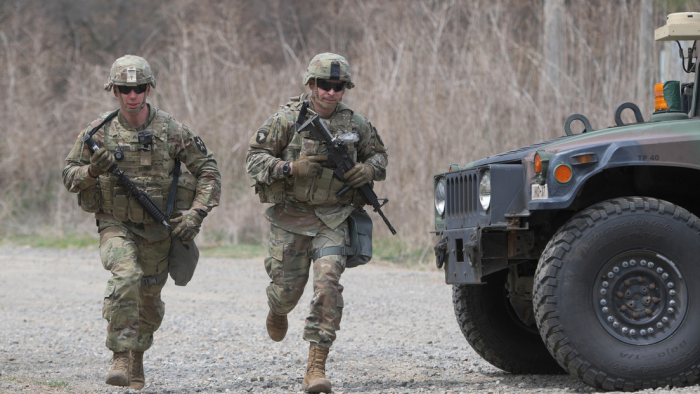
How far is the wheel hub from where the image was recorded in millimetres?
4270

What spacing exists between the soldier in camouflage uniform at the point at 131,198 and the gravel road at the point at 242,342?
0.45 meters

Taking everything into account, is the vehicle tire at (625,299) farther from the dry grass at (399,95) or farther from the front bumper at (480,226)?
the dry grass at (399,95)

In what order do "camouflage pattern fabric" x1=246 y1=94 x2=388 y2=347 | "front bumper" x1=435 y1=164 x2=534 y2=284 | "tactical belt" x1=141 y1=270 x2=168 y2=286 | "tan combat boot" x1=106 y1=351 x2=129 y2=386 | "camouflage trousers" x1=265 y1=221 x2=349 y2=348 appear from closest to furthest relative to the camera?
"front bumper" x1=435 y1=164 x2=534 y2=284 → "tan combat boot" x1=106 y1=351 x2=129 y2=386 → "camouflage trousers" x1=265 y1=221 x2=349 y2=348 → "camouflage pattern fabric" x1=246 y1=94 x2=388 y2=347 → "tactical belt" x1=141 y1=270 x2=168 y2=286

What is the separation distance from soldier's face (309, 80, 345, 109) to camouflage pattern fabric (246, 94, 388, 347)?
0.07 meters

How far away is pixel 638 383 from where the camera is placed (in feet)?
14.0

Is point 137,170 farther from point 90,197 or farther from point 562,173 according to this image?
point 562,173

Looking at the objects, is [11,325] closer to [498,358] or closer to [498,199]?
[498,358]

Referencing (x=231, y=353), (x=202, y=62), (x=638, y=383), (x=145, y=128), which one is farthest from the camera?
(x=202, y=62)

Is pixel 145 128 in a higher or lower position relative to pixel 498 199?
higher

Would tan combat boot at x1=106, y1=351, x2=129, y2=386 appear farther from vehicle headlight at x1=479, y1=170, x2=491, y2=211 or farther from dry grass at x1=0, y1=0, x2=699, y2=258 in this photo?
dry grass at x1=0, y1=0, x2=699, y2=258

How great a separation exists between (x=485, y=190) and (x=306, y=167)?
104 centimetres

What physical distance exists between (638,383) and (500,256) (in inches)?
35.8

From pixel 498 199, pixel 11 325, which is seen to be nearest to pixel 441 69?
pixel 11 325

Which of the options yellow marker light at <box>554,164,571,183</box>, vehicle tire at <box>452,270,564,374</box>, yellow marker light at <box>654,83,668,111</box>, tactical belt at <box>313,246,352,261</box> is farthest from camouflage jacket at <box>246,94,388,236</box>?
yellow marker light at <box>654,83,668,111</box>
